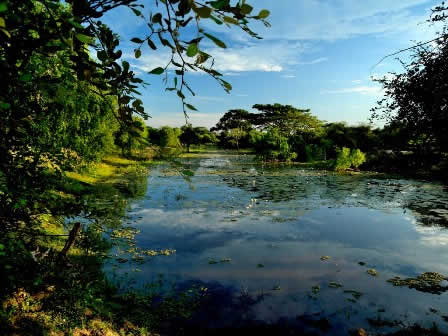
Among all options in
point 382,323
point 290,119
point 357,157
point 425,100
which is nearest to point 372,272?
point 382,323

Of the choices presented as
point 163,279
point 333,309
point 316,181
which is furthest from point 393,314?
point 316,181

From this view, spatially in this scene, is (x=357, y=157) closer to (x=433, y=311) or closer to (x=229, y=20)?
(x=433, y=311)

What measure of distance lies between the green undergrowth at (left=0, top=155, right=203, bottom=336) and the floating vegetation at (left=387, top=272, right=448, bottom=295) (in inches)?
244

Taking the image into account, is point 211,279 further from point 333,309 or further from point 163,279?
point 333,309

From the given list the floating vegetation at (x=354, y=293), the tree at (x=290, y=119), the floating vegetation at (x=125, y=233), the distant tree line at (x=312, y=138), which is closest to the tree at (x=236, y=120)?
the distant tree line at (x=312, y=138)

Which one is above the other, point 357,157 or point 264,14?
point 264,14

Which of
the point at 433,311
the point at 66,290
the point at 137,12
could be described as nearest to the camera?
the point at 137,12

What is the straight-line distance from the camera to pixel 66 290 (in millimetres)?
4043

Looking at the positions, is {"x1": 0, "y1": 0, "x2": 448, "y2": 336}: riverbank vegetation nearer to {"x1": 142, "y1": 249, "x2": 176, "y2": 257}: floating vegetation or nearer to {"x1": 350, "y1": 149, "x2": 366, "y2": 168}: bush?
{"x1": 142, "y1": 249, "x2": 176, "y2": 257}: floating vegetation

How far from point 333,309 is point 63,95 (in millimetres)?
8212

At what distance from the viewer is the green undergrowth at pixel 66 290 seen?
10.2ft

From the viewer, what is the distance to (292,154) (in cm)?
5425

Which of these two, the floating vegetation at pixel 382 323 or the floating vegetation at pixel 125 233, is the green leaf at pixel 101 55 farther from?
the floating vegetation at pixel 125 233

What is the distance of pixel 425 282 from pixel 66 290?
10.2 m
